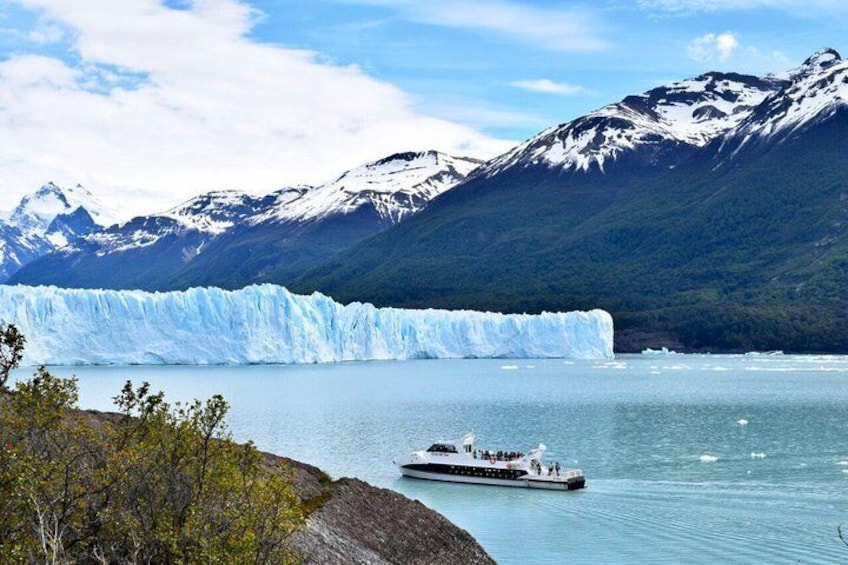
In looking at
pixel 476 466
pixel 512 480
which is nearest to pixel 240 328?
pixel 476 466

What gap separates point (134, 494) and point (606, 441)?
38.3 m

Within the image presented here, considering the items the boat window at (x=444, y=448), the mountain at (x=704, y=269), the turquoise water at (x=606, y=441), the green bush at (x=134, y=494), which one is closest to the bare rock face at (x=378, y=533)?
the turquoise water at (x=606, y=441)

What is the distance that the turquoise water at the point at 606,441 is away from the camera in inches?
1237

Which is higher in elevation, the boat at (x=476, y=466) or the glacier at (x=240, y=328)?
the glacier at (x=240, y=328)

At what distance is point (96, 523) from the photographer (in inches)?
673

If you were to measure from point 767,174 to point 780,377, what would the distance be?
101 metres

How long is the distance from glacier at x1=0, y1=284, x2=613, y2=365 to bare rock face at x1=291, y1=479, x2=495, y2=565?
243 ft

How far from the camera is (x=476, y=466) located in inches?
1695

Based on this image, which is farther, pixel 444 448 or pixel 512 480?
pixel 444 448

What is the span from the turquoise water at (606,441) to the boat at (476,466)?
0.83 m

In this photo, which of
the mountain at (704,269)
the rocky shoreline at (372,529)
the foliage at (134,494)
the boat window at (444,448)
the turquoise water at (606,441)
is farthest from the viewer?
the mountain at (704,269)

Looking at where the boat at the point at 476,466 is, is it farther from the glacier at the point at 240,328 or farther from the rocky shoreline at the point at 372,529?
the glacier at the point at 240,328

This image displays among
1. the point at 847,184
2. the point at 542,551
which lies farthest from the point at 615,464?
the point at 847,184

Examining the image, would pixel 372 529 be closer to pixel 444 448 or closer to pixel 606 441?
pixel 444 448
